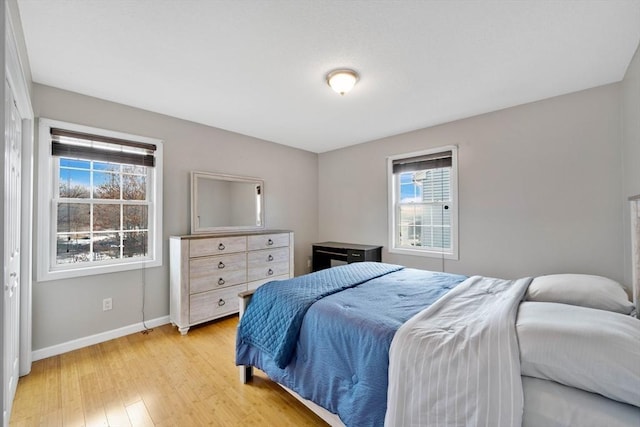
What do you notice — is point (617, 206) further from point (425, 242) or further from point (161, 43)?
point (161, 43)

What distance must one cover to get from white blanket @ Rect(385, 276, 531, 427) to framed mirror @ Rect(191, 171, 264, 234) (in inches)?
114

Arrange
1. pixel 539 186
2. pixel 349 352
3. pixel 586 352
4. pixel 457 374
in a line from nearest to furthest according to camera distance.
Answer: pixel 586 352 < pixel 457 374 < pixel 349 352 < pixel 539 186

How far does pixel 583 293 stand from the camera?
63.4 inches

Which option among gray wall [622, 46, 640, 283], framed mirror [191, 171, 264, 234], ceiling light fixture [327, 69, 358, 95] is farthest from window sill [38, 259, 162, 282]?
gray wall [622, 46, 640, 283]

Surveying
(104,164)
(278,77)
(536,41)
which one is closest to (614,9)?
(536,41)

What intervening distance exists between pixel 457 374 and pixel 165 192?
328 cm

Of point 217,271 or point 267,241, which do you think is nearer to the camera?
point 217,271

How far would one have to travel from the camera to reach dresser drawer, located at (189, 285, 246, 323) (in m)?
3.00

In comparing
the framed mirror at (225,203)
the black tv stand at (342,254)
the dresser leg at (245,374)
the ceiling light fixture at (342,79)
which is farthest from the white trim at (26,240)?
the black tv stand at (342,254)

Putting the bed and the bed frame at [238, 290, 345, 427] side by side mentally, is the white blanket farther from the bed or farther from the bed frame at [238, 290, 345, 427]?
the bed frame at [238, 290, 345, 427]

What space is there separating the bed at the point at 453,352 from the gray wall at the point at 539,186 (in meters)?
1.12

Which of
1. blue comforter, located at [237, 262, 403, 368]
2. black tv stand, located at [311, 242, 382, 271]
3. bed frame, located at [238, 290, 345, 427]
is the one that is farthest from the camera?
black tv stand, located at [311, 242, 382, 271]

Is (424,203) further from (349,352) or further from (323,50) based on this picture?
(349,352)

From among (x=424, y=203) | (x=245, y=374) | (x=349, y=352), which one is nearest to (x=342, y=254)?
(x=424, y=203)
